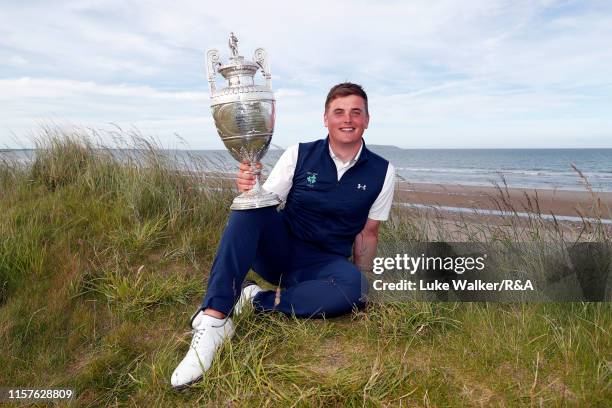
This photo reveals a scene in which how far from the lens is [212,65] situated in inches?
105

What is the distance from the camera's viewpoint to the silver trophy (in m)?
2.52

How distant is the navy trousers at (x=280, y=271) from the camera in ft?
7.60

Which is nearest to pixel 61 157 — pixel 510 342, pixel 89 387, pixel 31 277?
pixel 31 277

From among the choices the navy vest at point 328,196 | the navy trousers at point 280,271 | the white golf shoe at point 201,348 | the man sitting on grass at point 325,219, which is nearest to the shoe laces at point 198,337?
the white golf shoe at point 201,348

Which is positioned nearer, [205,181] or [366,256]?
[366,256]

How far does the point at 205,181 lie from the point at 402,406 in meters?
3.57

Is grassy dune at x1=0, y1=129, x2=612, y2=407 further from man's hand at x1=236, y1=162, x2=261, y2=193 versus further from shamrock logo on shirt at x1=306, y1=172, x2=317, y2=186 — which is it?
shamrock logo on shirt at x1=306, y1=172, x2=317, y2=186

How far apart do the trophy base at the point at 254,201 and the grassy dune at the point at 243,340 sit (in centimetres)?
63

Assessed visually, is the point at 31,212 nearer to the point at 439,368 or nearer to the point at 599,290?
the point at 439,368

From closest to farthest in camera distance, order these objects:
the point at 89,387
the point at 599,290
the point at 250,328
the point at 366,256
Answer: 1. the point at 89,387
2. the point at 250,328
3. the point at 599,290
4. the point at 366,256

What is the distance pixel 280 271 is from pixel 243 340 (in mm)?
627

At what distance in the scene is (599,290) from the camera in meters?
2.69

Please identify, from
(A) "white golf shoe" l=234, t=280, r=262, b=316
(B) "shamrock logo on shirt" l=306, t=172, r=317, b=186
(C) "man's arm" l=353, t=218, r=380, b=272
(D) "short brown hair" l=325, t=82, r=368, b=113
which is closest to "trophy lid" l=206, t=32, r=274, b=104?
(D) "short brown hair" l=325, t=82, r=368, b=113

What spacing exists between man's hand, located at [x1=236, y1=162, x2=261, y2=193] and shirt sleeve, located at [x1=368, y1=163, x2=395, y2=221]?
0.79m
